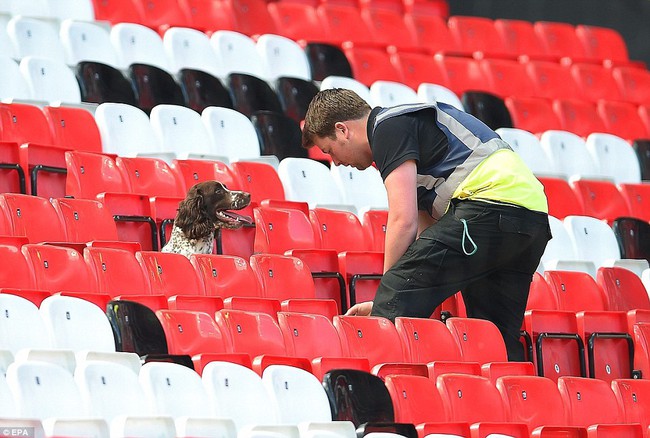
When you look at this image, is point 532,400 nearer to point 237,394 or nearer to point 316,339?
point 316,339

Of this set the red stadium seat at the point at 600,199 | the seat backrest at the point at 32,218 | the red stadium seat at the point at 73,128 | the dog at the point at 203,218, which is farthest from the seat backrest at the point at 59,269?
the red stadium seat at the point at 600,199

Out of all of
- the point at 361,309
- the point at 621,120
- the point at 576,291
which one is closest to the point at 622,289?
the point at 576,291

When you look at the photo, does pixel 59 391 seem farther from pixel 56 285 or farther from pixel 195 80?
pixel 195 80

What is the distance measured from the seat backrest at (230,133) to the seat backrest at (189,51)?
0.86m

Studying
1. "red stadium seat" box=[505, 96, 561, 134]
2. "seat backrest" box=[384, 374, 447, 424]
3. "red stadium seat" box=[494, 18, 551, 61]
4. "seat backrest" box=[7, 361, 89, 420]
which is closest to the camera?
"seat backrest" box=[7, 361, 89, 420]

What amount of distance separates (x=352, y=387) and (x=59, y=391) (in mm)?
907

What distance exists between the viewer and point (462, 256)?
176 inches

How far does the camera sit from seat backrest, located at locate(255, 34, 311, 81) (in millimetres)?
8078

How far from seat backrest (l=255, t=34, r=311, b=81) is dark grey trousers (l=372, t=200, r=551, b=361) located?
3.65m

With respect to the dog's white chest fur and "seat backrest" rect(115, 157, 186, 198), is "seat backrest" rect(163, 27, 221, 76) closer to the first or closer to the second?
"seat backrest" rect(115, 157, 186, 198)

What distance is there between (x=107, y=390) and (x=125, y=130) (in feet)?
9.90

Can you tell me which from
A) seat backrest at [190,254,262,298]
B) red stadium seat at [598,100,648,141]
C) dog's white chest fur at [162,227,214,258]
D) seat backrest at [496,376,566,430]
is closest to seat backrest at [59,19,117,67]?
dog's white chest fur at [162,227,214,258]

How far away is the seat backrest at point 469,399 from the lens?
13.9ft

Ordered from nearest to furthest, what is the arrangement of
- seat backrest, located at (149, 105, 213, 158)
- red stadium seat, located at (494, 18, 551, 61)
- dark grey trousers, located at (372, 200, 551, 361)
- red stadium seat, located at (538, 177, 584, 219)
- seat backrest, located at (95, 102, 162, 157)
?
dark grey trousers, located at (372, 200, 551, 361), seat backrest, located at (95, 102, 162, 157), seat backrest, located at (149, 105, 213, 158), red stadium seat, located at (538, 177, 584, 219), red stadium seat, located at (494, 18, 551, 61)
